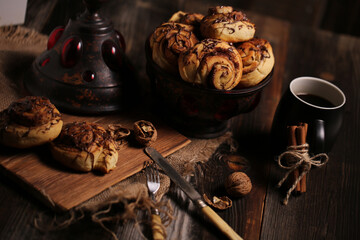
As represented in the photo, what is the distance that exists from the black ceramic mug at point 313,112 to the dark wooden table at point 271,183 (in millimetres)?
95

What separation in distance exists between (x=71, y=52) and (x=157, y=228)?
1.97 ft

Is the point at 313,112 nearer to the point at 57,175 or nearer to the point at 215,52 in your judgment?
the point at 215,52

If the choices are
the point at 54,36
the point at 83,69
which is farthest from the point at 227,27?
the point at 54,36

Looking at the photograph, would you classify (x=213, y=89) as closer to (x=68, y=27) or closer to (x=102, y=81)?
(x=102, y=81)

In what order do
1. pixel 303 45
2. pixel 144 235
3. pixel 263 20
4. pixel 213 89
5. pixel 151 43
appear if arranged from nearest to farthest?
pixel 144 235 → pixel 213 89 → pixel 151 43 → pixel 303 45 → pixel 263 20

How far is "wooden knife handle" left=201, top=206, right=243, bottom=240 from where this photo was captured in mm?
953

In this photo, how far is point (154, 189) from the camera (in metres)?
1.04

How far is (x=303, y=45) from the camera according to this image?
6.52 feet

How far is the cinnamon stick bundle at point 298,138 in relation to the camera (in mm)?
1147

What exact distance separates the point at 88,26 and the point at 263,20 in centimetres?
116

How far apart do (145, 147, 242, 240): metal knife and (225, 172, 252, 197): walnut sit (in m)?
0.12

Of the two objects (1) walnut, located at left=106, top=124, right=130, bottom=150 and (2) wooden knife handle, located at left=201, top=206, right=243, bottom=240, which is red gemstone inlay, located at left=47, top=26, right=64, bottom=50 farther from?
(2) wooden knife handle, located at left=201, top=206, right=243, bottom=240

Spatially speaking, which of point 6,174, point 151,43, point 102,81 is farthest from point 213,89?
point 6,174

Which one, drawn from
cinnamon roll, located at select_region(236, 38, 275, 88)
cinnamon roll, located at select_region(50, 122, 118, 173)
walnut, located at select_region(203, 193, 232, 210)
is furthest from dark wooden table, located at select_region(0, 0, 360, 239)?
cinnamon roll, located at select_region(236, 38, 275, 88)
